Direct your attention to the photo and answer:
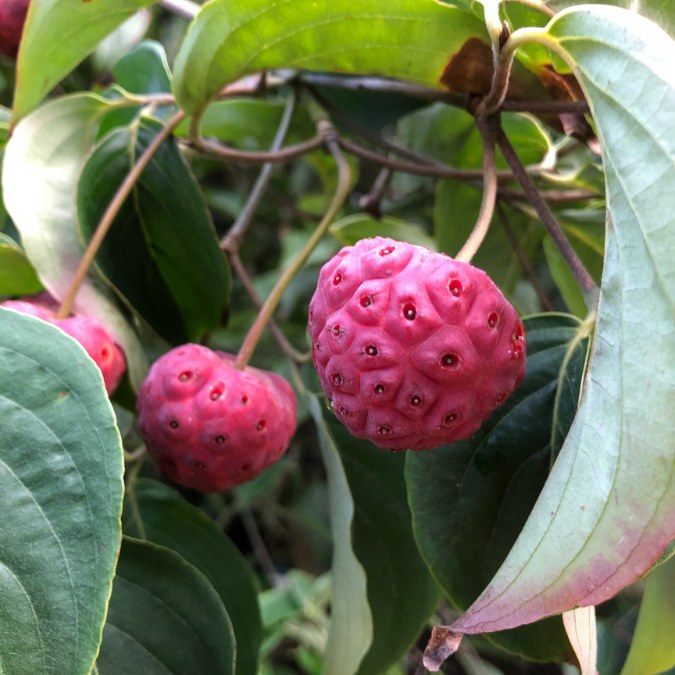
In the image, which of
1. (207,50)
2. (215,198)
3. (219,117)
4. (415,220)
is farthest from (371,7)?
(215,198)

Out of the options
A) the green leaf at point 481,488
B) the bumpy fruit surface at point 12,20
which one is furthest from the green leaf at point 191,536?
the bumpy fruit surface at point 12,20

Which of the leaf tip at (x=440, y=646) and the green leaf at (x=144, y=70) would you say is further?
the green leaf at (x=144, y=70)

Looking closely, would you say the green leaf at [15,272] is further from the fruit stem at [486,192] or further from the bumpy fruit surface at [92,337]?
the fruit stem at [486,192]

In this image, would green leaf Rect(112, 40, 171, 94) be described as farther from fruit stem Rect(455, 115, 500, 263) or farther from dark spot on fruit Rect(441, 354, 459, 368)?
dark spot on fruit Rect(441, 354, 459, 368)

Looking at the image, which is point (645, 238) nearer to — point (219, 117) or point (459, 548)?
point (459, 548)

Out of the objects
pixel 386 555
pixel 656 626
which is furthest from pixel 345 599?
pixel 656 626
